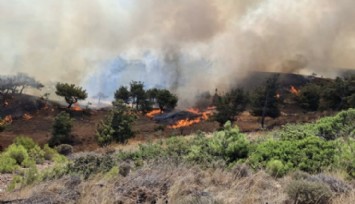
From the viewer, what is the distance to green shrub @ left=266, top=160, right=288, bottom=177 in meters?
10.1

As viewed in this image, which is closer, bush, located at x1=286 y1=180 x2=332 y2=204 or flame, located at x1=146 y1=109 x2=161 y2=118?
bush, located at x1=286 y1=180 x2=332 y2=204

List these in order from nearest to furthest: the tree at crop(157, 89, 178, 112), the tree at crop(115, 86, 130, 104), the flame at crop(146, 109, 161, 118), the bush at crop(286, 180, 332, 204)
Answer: the bush at crop(286, 180, 332, 204) → the flame at crop(146, 109, 161, 118) → the tree at crop(157, 89, 178, 112) → the tree at crop(115, 86, 130, 104)

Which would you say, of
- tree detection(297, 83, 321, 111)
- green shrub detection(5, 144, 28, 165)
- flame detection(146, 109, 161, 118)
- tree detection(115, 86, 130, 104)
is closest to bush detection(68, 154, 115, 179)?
green shrub detection(5, 144, 28, 165)

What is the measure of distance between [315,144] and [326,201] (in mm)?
4436

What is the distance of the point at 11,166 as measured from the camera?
15172mm

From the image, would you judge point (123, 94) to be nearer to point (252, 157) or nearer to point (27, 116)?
point (27, 116)

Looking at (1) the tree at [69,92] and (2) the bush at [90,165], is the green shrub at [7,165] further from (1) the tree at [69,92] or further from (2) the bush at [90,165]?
(1) the tree at [69,92]

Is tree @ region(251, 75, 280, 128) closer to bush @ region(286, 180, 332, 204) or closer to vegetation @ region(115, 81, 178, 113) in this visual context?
vegetation @ region(115, 81, 178, 113)

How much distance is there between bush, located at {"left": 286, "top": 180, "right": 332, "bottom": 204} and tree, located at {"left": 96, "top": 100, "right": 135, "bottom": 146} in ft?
90.2

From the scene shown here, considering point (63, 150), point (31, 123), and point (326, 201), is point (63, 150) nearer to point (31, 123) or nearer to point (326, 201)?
point (326, 201)

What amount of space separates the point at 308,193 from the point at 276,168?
3.14 meters

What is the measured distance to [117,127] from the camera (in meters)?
34.8

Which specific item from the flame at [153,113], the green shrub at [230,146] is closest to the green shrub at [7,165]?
the green shrub at [230,146]

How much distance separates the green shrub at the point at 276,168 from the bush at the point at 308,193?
2.84 metres
